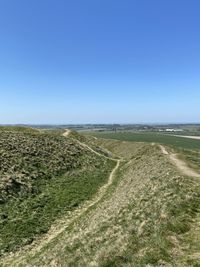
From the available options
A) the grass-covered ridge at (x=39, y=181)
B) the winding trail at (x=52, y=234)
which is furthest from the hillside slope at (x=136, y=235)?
the grass-covered ridge at (x=39, y=181)

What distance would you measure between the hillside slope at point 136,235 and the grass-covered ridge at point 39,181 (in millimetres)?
2016

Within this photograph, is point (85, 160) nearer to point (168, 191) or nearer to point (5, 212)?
point (5, 212)

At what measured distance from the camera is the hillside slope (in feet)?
55.1

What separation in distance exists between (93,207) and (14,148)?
25377mm

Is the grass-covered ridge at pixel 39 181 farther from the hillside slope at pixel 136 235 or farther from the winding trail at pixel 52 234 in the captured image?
the hillside slope at pixel 136 235

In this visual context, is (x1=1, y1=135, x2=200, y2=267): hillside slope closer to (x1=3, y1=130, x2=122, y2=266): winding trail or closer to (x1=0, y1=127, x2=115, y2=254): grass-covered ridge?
(x1=3, y1=130, x2=122, y2=266): winding trail

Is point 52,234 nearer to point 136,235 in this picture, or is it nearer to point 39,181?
point 136,235

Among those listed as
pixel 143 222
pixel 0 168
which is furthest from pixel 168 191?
pixel 0 168

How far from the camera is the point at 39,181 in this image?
145ft

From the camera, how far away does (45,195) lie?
Answer: 128ft

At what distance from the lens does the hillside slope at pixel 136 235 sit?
16.8 m

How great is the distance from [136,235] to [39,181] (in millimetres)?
26407

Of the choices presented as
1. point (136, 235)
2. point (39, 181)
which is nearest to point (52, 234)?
point (136, 235)

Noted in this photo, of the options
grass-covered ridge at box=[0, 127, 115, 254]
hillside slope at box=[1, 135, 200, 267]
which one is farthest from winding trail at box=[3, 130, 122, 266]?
grass-covered ridge at box=[0, 127, 115, 254]
